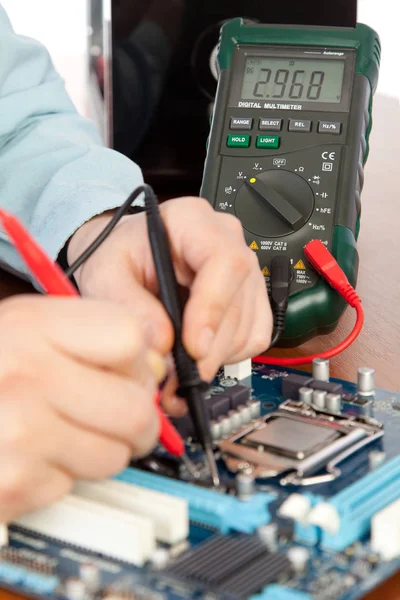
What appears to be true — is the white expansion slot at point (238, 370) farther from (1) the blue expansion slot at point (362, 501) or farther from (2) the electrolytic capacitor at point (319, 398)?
(1) the blue expansion slot at point (362, 501)

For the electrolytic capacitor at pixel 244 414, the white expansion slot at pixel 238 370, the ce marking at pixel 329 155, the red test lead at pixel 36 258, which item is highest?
the red test lead at pixel 36 258

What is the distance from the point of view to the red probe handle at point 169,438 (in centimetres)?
58

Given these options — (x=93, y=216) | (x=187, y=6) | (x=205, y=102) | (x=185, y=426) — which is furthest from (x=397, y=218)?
(x=185, y=426)

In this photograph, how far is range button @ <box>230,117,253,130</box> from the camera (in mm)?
975

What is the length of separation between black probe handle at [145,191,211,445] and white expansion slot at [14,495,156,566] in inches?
4.0

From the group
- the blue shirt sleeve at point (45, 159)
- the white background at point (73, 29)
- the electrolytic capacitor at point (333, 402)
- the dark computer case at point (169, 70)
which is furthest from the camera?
the white background at point (73, 29)

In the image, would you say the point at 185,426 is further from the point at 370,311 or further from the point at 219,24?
the point at 219,24

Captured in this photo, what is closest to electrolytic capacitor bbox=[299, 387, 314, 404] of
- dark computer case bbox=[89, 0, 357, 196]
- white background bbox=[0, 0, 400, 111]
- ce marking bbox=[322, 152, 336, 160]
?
ce marking bbox=[322, 152, 336, 160]

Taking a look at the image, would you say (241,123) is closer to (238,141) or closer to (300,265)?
(238,141)

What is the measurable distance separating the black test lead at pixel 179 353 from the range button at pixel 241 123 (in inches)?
11.7

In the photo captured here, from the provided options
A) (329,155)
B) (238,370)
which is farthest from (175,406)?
(329,155)

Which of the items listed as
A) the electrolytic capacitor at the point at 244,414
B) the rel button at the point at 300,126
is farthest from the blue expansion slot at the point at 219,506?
the rel button at the point at 300,126

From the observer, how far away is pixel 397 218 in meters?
1.26

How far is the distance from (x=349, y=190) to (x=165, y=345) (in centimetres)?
37
